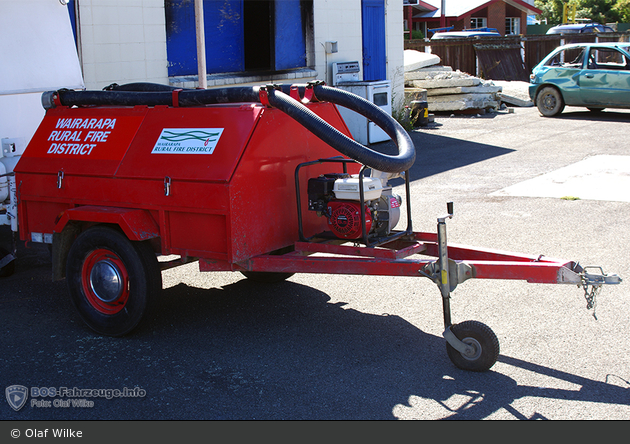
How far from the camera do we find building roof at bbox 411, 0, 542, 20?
4569 centimetres

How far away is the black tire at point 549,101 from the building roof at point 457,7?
28293 millimetres

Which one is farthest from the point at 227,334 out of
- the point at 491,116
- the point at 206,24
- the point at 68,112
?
the point at 491,116

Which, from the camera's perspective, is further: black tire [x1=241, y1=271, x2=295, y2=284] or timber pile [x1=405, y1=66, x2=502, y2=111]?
timber pile [x1=405, y1=66, x2=502, y2=111]

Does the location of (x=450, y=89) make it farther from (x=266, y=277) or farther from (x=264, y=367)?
(x=264, y=367)

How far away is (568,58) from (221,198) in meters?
15.7

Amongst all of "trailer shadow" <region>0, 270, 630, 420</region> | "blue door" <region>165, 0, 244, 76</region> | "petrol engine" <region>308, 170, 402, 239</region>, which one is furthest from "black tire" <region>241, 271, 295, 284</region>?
"blue door" <region>165, 0, 244, 76</region>

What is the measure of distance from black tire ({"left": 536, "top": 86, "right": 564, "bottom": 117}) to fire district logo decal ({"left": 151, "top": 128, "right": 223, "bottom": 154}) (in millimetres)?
15106

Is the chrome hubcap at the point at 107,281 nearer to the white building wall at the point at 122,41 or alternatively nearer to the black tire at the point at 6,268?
the black tire at the point at 6,268

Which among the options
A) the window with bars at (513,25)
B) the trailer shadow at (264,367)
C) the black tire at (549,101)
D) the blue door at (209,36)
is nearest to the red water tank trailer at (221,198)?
the trailer shadow at (264,367)

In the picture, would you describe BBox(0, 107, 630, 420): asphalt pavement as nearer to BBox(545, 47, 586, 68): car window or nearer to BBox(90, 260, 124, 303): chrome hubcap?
BBox(90, 260, 124, 303): chrome hubcap

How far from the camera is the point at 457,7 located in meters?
47.2

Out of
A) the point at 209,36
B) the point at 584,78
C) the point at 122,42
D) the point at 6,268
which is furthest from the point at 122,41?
the point at 584,78

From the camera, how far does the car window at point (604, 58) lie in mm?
16859

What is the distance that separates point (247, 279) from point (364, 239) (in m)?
1.95
